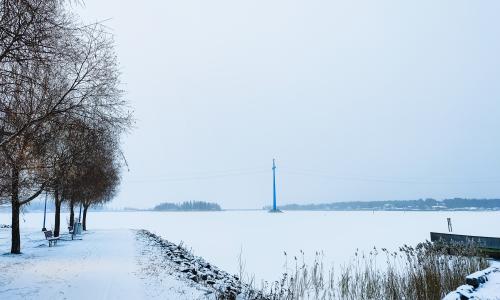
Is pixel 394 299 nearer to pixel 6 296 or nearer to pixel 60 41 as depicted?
pixel 6 296

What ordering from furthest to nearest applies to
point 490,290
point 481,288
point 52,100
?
point 52,100 → point 481,288 → point 490,290

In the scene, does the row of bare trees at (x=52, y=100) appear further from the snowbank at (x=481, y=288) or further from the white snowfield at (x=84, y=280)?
the snowbank at (x=481, y=288)

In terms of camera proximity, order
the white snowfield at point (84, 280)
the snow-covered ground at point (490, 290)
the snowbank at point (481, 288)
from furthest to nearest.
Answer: the white snowfield at point (84, 280) → the snowbank at point (481, 288) → the snow-covered ground at point (490, 290)

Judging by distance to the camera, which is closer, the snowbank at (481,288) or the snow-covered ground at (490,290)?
the snow-covered ground at (490,290)

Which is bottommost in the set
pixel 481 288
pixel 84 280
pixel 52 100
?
pixel 84 280

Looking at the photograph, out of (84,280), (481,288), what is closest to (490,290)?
(481,288)

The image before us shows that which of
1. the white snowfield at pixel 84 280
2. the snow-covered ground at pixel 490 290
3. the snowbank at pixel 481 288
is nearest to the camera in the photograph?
the snow-covered ground at pixel 490 290

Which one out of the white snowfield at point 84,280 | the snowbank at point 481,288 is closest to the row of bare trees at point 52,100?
the white snowfield at point 84,280

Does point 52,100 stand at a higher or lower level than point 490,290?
higher

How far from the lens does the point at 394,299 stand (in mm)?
10703

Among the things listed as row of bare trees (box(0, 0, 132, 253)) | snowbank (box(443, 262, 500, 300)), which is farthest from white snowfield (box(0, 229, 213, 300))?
snowbank (box(443, 262, 500, 300))

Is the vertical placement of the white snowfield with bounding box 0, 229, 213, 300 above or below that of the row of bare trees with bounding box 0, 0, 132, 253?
below

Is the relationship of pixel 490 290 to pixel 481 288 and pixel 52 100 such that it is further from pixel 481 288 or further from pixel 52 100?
pixel 52 100

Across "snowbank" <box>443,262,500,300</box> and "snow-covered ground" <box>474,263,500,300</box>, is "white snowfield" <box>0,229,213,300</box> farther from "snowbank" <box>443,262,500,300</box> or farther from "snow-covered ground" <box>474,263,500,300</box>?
"snow-covered ground" <box>474,263,500,300</box>
